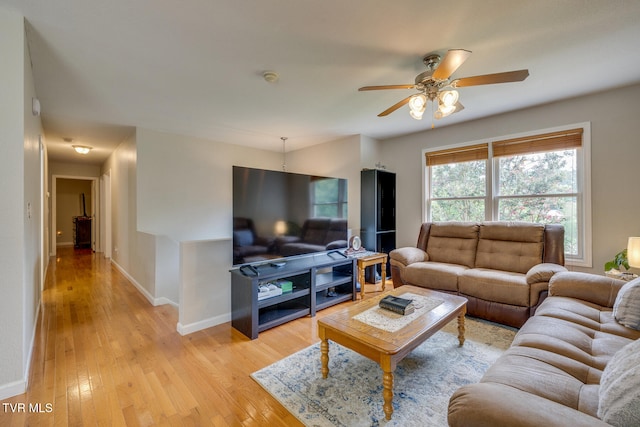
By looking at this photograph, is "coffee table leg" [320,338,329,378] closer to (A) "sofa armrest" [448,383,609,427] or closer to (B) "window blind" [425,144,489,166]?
(A) "sofa armrest" [448,383,609,427]

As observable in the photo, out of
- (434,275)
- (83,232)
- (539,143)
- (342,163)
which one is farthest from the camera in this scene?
(83,232)

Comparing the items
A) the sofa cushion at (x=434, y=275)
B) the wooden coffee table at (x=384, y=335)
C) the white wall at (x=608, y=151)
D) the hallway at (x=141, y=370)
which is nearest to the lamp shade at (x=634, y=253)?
the white wall at (x=608, y=151)

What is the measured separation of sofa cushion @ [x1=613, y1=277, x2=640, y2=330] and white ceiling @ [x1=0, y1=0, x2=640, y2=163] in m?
1.74

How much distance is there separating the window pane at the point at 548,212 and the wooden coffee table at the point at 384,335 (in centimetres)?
204

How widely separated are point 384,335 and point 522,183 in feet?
10.1

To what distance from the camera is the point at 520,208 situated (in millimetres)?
3477

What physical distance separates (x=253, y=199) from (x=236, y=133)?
1873mm

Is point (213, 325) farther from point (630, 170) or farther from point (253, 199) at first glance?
point (630, 170)

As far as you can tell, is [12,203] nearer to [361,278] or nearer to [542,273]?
[361,278]

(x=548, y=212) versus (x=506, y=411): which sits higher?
(x=548, y=212)

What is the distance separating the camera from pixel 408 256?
3424 mm

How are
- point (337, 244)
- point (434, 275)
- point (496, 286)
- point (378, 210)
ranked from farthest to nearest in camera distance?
point (378, 210) < point (337, 244) < point (434, 275) < point (496, 286)

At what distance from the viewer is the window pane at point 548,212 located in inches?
122

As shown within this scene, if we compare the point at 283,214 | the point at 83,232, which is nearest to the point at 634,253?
the point at 283,214
